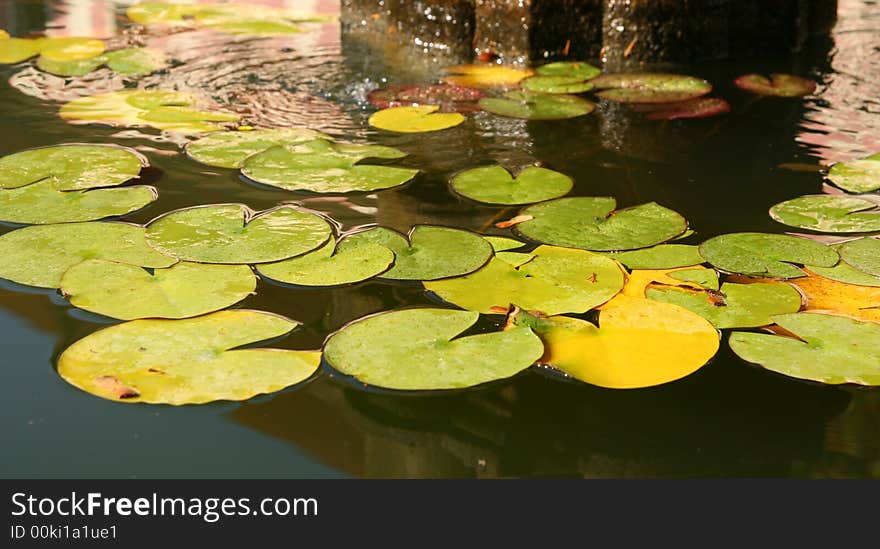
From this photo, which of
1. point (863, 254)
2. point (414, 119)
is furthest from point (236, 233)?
point (863, 254)

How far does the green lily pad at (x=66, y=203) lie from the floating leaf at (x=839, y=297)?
4.40 ft

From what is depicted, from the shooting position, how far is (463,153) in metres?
2.43

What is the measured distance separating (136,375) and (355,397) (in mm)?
327

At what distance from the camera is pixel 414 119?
266cm

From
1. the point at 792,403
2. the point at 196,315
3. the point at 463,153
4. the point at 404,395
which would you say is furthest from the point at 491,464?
the point at 463,153

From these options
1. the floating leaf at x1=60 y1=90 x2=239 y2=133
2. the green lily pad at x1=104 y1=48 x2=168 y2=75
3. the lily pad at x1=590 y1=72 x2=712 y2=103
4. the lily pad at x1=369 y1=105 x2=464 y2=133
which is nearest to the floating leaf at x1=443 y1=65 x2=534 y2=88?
the lily pad at x1=590 y1=72 x2=712 y2=103

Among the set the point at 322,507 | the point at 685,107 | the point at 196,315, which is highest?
the point at 685,107

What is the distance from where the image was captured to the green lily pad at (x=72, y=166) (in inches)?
83.4

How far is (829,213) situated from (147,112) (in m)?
1.81

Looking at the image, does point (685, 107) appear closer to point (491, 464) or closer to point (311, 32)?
point (311, 32)

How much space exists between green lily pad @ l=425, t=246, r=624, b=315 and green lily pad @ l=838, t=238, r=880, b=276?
0.46m

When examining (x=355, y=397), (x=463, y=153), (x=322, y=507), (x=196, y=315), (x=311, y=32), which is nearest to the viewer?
(x=322, y=507)

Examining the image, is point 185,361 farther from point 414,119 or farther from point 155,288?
point 414,119

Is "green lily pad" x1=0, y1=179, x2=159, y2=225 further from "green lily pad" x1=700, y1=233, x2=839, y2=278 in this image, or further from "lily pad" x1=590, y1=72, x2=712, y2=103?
"lily pad" x1=590, y1=72, x2=712, y2=103
